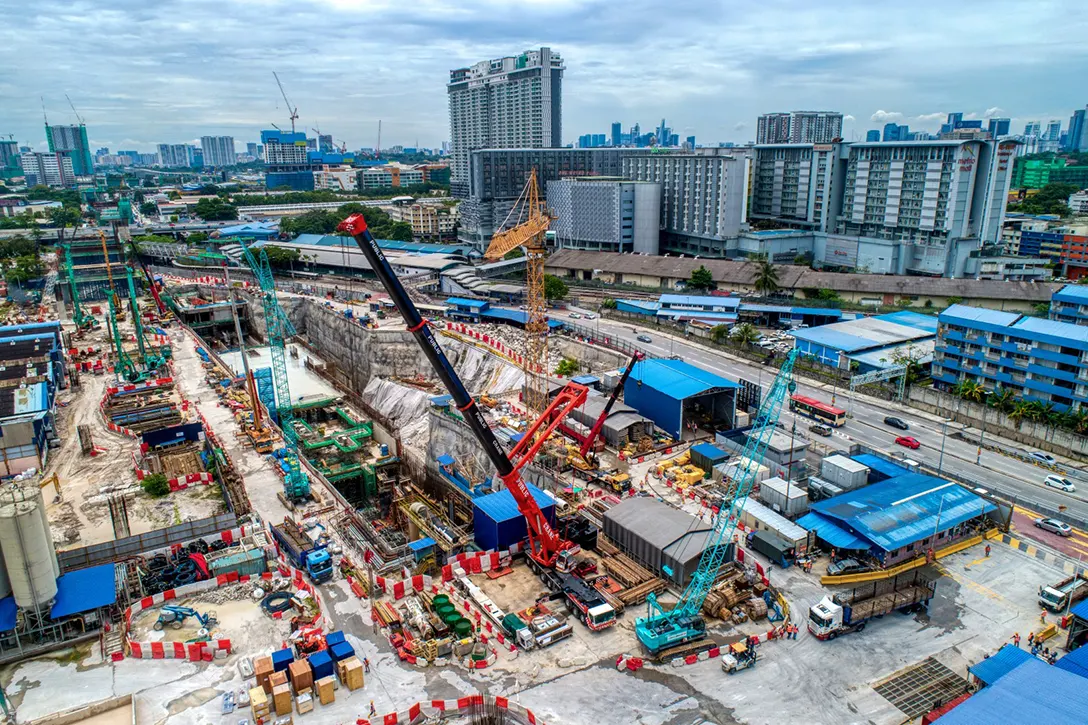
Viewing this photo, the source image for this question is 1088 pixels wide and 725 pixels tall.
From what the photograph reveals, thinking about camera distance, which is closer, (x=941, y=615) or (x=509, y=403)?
(x=941, y=615)

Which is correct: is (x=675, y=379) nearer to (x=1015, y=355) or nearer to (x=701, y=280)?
(x=1015, y=355)

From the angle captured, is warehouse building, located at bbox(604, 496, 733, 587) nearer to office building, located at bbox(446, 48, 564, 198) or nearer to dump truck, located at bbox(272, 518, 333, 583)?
dump truck, located at bbox(272, 518, 333, 583)

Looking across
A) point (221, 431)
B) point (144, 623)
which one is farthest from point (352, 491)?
point (144, 623)

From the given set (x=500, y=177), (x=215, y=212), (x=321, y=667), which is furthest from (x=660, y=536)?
(x=215, y=212)

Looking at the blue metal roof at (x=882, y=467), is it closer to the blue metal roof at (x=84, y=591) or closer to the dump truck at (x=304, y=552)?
the dump truck at (x=304, y=552)

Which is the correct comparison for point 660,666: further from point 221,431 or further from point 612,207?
point 612,207
